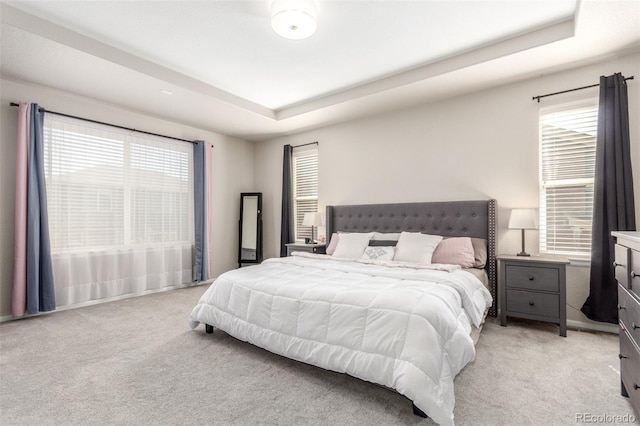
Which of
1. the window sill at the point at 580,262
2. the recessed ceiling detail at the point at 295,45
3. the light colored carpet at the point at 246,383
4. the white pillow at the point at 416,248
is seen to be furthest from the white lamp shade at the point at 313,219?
the window sill at the point at 580,262

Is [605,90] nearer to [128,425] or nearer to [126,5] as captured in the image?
[126,5]

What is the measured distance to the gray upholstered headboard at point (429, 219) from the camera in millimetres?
3422

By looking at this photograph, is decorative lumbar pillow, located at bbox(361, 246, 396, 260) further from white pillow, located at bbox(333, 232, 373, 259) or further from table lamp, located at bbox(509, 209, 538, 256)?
table lamp, located at bbox(509, 209, 538, 256)

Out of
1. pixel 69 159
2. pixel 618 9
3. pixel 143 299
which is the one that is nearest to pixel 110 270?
pixel 143 299

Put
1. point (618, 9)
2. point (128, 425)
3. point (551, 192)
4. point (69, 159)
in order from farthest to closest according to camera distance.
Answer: point (69, 159)
point (551, 192)
point (618, 9)
point (128, 425)

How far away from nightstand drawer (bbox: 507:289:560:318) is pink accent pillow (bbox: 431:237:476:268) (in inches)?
18.3

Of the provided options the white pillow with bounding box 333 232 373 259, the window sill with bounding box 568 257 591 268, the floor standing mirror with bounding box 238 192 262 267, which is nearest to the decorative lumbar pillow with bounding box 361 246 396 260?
the white pillow with bounding box 333 232 373 259

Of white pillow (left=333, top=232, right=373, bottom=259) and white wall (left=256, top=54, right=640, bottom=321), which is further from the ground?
white wall (left=256, top=54, right=640, bottom=321)

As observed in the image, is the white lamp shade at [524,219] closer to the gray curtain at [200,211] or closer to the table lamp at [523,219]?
the table lamp at [523,219]

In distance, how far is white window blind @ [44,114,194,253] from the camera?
12.0 feet

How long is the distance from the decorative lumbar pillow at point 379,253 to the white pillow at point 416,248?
0.06 metres

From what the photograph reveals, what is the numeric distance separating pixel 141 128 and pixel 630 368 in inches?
213

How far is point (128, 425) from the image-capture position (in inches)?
62.9

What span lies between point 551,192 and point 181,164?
4.93m
